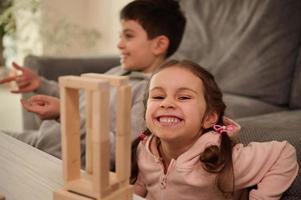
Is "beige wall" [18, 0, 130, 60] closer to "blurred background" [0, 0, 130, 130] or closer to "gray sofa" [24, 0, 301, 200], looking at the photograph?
"blurred background" [0, 0, 130, 130]

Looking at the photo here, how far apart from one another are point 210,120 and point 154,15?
704 millimetres

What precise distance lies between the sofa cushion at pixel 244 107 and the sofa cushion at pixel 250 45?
4cm

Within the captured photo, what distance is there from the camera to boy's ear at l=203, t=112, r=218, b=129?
102cm

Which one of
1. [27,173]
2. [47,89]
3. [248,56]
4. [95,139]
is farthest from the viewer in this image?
[248,56]

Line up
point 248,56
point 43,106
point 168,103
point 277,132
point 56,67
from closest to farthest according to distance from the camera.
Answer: point 168,103, point 43,106, point 277,132, point 248,56, point 56,67

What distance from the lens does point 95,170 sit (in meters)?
0.60

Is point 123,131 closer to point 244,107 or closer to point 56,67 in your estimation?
point 244,107

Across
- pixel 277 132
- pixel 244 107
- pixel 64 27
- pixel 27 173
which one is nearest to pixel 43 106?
pixel 27 173

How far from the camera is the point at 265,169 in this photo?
0.97 m

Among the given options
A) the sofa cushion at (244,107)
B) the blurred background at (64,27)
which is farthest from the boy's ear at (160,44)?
the blurred background at (64,27)

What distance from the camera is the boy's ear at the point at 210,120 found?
3.36 ft

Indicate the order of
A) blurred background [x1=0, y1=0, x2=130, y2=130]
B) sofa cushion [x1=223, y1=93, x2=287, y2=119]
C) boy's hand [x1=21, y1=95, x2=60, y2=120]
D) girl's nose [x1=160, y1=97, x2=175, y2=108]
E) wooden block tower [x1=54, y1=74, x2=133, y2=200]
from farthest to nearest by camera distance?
blurred background [x1=0, y1=0, x2=130, y2=130] < sofa cushion [x1=223, y1=93, x2=287, y2=119] < boy's hand [x1=21, y1=95, x2=60, y2=120] < girl's nose [x1=160, y1=97, x2=175, y2=108] < wooden block tower [x1=54, y1=74, x2=133, y2=200]

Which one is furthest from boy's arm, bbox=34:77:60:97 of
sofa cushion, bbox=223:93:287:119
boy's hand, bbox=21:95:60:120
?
sofa cushion, bbox=223:93:287:119

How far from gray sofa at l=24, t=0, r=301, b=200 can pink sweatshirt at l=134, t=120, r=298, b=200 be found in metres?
0.66
